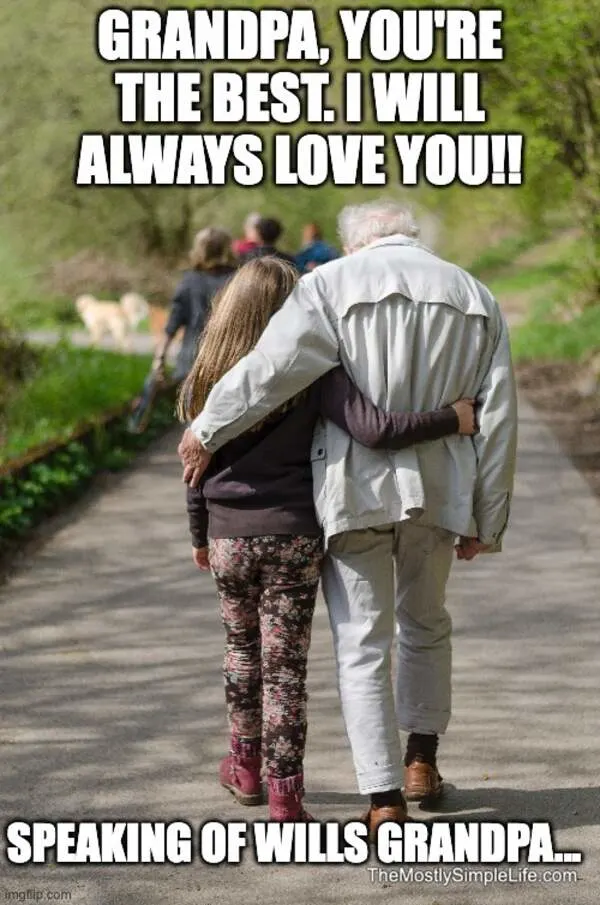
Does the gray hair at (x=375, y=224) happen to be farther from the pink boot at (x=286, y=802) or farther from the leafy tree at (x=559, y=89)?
the leafy tree at (x=559, y=89)

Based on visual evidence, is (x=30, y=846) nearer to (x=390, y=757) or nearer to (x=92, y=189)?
(x=390, y=757)

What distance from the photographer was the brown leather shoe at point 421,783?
5062mm

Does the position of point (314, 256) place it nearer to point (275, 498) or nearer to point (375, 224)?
point (375, 224)

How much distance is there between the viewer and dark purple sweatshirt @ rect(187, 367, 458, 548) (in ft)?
15.3

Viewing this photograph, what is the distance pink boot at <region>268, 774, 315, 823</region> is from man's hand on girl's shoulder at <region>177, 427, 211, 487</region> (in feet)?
2.94

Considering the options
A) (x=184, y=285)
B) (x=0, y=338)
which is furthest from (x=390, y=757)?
(x=0, y=338)

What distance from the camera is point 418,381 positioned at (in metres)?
4.74

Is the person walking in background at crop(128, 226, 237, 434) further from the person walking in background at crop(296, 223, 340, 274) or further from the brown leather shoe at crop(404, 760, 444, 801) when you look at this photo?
the brown leather shoe at crop(404, 760, 444, 801)

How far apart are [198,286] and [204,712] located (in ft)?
17.3

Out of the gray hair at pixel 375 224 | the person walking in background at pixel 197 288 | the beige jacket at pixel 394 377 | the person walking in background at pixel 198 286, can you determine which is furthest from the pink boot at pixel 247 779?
the person walking in background at pixel 198 286

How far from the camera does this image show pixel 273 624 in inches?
191

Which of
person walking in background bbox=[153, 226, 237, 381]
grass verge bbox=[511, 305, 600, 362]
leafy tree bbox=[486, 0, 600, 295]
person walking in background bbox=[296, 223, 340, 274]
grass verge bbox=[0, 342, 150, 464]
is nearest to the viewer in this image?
person walking in background bbox=[153, 226, 237, 381]

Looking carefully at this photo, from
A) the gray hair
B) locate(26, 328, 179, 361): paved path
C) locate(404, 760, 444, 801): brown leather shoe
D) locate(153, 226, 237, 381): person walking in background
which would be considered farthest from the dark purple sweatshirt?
locate(26, 328, 179, 361): paved path

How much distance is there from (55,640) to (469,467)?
2946 millimetres
